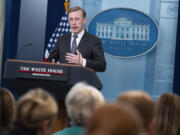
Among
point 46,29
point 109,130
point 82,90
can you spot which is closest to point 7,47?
point 46,29

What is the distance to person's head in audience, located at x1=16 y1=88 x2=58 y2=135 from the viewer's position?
155 cm

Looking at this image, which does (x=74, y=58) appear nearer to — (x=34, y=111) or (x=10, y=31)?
(x=34, y=111)

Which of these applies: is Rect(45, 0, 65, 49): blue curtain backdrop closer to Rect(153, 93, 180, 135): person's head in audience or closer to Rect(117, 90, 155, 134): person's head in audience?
Rect(153, 93, 180, 135): person's head in audience

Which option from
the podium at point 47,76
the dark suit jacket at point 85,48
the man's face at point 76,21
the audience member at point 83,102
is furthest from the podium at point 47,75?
the audience member at point 83,102

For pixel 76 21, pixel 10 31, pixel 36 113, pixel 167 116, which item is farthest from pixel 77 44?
pixel 10 31

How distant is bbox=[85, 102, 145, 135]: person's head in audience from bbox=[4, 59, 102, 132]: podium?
2.24 m

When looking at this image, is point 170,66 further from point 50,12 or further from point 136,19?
point 50,12

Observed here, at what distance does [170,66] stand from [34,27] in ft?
9.34

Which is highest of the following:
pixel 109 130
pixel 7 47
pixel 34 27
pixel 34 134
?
pixel 34 27

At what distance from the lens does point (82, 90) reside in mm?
1840

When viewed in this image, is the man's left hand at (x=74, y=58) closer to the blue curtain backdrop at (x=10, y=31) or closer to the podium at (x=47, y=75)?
the podium at (x=47, y=75)

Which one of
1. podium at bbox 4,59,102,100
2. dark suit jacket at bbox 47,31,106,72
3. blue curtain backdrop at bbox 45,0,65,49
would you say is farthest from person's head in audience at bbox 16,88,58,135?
blue curtain backdrop at bbox 45,0,65,49

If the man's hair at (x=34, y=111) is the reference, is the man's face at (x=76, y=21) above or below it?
above

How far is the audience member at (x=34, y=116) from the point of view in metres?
1.55
